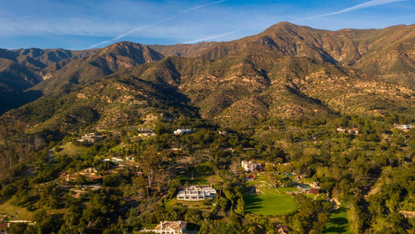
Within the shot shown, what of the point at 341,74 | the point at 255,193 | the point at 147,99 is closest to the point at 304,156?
the point at 255,193

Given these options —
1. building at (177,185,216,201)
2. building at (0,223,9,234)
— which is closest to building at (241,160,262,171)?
building at (177,185,216,201)

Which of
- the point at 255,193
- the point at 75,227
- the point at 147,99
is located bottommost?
the point at 255,193

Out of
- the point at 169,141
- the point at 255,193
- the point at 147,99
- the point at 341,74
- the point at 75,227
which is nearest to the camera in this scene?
the point at 75,227

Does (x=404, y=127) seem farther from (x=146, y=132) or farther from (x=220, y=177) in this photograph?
(x=146, y=132)

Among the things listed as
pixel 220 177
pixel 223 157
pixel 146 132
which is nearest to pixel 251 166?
pixel 223 157

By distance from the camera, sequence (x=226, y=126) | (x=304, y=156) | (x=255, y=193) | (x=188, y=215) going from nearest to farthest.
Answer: (x=188, y=215) → (x=255, y=193) → (x=304, y=156) → (x=226, y=126)

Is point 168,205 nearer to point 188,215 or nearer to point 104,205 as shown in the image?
point 188,215

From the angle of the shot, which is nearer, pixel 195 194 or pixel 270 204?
pixel 270 204
